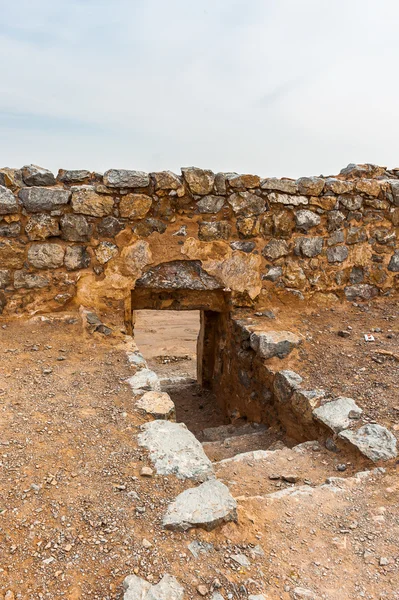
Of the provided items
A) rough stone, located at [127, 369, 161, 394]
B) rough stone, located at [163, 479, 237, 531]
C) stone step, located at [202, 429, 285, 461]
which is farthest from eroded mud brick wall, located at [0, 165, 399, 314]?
rough stone, located at [163, 479, 237, 531]

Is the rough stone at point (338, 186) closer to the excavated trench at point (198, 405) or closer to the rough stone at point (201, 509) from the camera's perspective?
the excavated trench at point (198, 405)

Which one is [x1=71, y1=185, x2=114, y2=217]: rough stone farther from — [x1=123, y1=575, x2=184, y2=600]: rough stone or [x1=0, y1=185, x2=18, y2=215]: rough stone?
[x1=123, y1=575, x2=184, y2=600]: rough stone

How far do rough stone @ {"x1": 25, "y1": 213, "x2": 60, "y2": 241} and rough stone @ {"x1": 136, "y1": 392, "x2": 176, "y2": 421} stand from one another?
2109mm

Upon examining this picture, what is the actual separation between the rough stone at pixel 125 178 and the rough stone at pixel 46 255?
87 cm

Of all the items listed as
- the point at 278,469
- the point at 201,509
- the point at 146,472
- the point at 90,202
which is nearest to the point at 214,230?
the point at 90,202

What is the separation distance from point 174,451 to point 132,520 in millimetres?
575

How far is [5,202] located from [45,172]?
1.67 ft

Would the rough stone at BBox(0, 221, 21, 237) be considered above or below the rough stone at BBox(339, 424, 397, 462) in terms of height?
above

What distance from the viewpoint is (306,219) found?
4.89 m

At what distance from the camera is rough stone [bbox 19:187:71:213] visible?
4.07 metres

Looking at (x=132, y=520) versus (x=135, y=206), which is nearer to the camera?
(x=132, y=520)

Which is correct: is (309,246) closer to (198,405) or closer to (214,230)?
(214,230)

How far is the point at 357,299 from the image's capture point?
5.22 meters

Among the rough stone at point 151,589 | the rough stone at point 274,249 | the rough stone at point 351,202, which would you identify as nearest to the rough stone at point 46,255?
the rough stone at point 274,249
